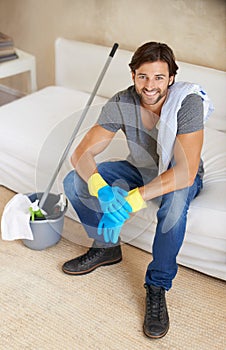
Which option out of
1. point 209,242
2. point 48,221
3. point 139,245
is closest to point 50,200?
point 48,221

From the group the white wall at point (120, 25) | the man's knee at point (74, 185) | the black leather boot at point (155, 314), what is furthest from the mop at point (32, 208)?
the white wall at point (120, 25)

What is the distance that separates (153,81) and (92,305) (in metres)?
0.82

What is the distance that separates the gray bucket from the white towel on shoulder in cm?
50

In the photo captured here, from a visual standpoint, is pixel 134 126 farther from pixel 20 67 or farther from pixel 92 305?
pixel 20 67

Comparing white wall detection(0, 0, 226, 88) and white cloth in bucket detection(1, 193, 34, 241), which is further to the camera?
white wall detection(0, 0, 226, 88)

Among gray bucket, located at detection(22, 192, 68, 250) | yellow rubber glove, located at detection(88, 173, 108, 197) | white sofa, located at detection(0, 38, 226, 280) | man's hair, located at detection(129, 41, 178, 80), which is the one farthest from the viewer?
gray bucket, located at detection(22, 192, 68, 250)

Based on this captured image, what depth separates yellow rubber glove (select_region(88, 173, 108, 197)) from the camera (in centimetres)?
179

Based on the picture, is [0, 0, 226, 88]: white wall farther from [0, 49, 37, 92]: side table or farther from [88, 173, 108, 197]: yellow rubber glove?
[88, 173, 108, 197]: yellow rubber glove

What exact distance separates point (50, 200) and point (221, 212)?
A: 73 centimetres

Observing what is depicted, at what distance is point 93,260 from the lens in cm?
200

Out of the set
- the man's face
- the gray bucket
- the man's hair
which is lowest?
the gray bucket

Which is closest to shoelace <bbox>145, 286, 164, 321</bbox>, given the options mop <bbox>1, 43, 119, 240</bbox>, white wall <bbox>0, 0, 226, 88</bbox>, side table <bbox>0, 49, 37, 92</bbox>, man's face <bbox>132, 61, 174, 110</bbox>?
mop <bbox>1, 43, 119, 240</bbox>

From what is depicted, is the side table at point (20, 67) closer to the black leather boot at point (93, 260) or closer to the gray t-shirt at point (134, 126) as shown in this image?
the gray t-shirt at point (134, 126)

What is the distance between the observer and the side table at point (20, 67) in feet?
9.14
